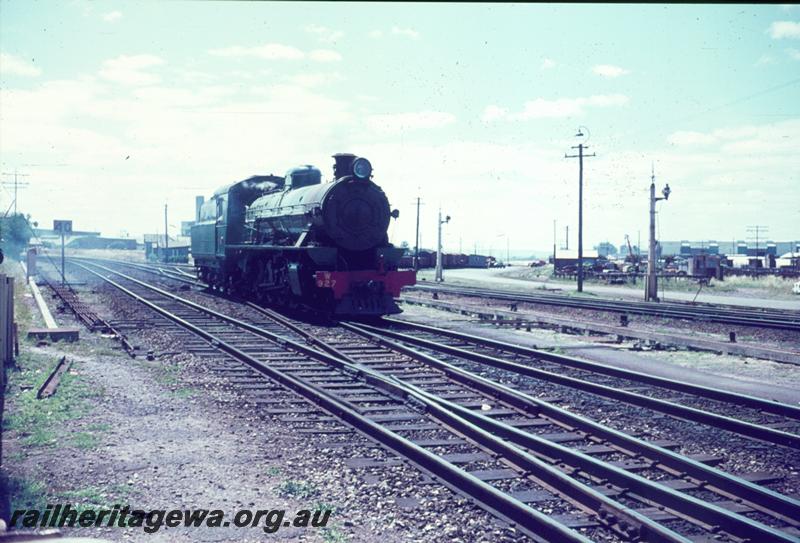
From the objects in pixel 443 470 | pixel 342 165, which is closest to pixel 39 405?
pixel 443 470

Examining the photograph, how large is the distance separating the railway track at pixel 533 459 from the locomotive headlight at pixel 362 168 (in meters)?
7.14

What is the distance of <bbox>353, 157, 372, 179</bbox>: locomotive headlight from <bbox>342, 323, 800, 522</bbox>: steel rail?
813 cm

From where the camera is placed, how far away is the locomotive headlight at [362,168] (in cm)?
1741

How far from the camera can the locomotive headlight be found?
17.4 metres

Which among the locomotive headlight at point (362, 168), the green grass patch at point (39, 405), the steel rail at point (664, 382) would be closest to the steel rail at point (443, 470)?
the green grass patch at point (39, 405)

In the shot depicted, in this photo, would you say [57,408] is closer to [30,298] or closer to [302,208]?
[302,208]

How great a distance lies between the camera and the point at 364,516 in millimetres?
5125

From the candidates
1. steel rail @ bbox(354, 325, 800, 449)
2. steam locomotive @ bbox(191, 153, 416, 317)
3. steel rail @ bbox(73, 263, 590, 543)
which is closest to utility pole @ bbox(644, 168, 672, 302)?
steam locomotive @ bbox(191, 153, 416, 317)

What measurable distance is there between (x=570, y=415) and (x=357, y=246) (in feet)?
35.1

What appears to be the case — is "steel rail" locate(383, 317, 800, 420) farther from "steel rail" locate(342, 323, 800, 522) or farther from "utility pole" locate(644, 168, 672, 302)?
"utility pole" locate(644, 168, 672, 302)

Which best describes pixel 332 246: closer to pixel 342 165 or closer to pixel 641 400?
pixel 342 165

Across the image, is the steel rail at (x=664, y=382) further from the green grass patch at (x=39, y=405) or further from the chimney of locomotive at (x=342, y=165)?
the green grass patch at (x=39, y=405)

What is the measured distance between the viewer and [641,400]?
842 centimetres

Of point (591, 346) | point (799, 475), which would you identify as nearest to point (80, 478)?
point (799, 475)
